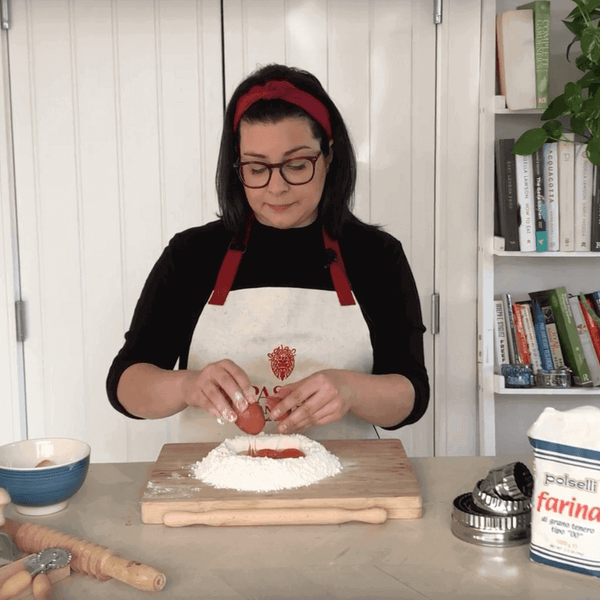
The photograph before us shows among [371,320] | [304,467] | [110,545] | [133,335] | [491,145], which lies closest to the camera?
[110,545]

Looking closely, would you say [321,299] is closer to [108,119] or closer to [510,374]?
[510,374]

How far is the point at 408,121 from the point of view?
235 cm

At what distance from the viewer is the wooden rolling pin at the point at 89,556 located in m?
0.85

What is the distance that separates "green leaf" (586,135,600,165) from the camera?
2043 millimetres

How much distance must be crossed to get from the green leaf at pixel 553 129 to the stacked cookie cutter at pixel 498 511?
55.1 inches

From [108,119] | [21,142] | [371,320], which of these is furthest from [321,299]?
[21,142]

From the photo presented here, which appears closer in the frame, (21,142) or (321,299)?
(321,299)

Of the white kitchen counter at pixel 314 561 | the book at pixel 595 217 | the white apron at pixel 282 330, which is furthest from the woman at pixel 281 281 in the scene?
the book at pixel 595 217

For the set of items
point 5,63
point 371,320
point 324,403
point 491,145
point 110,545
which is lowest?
point 110,545

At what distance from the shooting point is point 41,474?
105 cm

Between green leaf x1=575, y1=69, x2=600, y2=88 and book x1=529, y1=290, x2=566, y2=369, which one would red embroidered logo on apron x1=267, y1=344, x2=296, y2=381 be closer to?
book x1=529, y1=290, x2=566, y2=369

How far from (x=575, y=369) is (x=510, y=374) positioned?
216 mm

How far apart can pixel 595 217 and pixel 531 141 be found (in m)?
0.36

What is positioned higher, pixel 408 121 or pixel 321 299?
pixel 408 121
